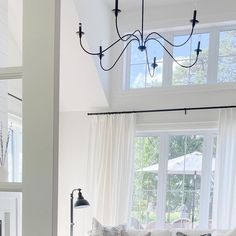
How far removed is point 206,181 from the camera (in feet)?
13.4

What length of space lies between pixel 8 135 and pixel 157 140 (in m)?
3.66

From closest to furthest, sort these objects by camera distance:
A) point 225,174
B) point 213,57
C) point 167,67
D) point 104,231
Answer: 1. point 104,231
2. point 225,174
3. point 213,57
4. point 167,67

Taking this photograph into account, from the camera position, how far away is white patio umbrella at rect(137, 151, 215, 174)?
4.18 m

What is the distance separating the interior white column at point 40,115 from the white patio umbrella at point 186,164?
3.67 meters

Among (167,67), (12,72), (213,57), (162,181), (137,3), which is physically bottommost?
(162,181)

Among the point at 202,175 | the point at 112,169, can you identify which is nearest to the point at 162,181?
the point at 202,175

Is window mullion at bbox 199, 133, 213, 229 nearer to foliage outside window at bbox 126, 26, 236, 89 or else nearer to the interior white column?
foliage outside window at bbox 126, 26, 236, 89

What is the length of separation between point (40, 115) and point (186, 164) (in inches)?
147

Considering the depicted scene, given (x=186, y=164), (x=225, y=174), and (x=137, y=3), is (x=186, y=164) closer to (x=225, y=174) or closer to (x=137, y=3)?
(x=225, y=174)

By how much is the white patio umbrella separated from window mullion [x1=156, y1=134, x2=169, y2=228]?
8 cm

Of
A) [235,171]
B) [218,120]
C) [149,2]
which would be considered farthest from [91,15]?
[235,171]

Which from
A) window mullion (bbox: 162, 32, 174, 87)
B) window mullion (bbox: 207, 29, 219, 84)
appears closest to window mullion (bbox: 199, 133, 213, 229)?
window mullion (bbox: 207, 29, 219, 84)

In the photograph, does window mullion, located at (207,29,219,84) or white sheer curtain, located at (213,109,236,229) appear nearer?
white sheer curtain, located at (213,109,236,229)

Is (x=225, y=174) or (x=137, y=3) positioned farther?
(x=137, y=3)
